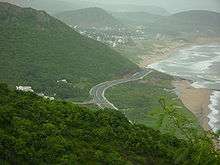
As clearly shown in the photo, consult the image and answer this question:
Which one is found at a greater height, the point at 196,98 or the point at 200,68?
the point at 196,98

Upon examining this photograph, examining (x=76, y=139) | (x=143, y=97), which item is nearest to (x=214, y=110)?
(x=143, y=97)

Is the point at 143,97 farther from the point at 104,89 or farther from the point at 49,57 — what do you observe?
the point at 49,57

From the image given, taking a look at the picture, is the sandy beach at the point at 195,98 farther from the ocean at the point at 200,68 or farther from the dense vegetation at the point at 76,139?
the dense vegetation at the point at 76,139

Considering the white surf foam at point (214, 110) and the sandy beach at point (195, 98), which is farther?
the sandy beach at point (195, 98)

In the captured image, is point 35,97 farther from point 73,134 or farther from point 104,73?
point 104,73

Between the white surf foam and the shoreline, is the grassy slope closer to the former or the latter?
the shoreline

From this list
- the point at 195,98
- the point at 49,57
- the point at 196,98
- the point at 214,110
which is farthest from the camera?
the point at 196,98

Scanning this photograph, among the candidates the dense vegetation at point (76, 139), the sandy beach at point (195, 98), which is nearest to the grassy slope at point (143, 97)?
the sandy beach at point (195, 98)
